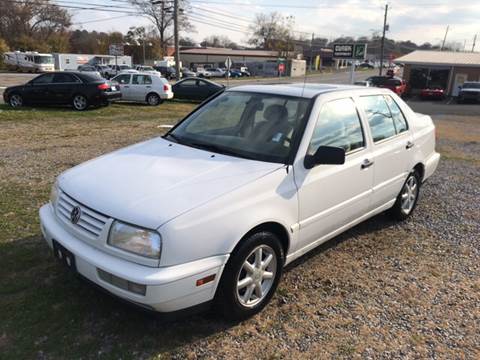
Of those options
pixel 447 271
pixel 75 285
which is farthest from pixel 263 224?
pixel 447 271

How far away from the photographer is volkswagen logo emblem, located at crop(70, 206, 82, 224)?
2.81 metres

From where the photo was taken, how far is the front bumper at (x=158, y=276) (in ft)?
7.94

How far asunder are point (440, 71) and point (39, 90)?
1412 inches

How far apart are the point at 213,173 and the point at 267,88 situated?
4.76 ft

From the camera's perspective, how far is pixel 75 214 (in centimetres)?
284

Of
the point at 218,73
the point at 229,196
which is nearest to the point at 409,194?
the point at 229,196

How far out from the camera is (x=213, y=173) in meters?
3.03

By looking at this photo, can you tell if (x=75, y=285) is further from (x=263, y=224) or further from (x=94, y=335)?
(x=263, y=224)

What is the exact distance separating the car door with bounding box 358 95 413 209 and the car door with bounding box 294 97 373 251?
17 cm

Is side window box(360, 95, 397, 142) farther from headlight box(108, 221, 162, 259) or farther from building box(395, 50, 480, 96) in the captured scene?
Result: building box(395, 50, 480, 96)

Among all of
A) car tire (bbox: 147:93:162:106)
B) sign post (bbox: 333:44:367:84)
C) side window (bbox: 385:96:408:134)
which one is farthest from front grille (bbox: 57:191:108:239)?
sign post (bbox: 333:44:367:84)

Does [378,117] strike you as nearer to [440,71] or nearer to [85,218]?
[85,218]

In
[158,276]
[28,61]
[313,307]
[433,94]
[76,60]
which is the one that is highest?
[76,60]

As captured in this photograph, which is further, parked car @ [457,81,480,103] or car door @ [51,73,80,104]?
parked car @ [457,81,480,103]
